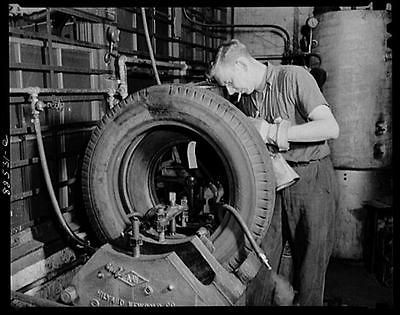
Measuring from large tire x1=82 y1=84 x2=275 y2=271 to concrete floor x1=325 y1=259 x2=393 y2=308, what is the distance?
37.4 inches

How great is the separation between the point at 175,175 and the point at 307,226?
2.44ft

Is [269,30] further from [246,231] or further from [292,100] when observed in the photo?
[246,231]

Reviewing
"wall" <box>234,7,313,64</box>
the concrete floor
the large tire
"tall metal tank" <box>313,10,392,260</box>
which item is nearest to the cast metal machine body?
the large tire

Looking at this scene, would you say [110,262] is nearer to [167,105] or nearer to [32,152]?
[167,105]

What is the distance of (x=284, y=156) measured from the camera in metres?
1.69

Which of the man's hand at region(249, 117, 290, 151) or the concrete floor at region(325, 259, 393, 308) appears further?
the concrete floor at region(325, 259, 393, 308)

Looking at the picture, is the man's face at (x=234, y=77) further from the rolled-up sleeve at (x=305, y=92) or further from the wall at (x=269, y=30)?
the wall at (x=269, y=30)

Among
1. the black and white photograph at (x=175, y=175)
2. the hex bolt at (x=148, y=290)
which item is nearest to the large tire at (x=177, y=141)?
the black and white photograph at (x=175, y=175)

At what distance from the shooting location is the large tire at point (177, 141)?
1.45 metres

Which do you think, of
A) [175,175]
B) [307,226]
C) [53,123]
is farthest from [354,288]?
[53,123]

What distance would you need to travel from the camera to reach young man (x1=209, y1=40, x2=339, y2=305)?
1543 mm

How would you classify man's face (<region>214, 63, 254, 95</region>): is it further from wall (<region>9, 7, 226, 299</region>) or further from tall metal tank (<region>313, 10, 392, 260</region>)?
tall metal tank (<region>313, 10, 392, 260</region>)

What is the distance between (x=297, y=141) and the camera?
156 centimetres

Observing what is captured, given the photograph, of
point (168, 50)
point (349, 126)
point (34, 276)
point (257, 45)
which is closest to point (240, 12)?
point (257, 45)
